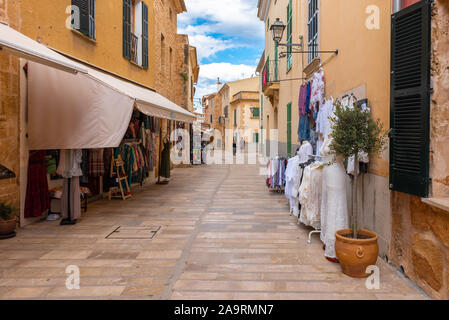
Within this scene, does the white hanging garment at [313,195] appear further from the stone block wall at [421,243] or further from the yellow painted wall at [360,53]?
the stone block wall at [421,243]

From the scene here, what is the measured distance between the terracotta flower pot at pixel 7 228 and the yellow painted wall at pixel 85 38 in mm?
3016

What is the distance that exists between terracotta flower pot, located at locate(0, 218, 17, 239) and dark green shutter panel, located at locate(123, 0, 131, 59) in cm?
584

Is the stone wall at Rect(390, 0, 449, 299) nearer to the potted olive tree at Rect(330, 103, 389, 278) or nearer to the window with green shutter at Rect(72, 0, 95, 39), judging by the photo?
the potted olive tree at Rect(330, 103, 389, 278)

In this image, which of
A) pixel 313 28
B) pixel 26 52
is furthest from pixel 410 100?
pixel 313 28

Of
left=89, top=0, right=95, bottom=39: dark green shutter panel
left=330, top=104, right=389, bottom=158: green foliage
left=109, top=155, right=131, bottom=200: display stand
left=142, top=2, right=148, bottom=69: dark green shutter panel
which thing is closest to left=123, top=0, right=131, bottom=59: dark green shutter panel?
left=142, top=2, right=148, bottom=69: dark green shutter panel

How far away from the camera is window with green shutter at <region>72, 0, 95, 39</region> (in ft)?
23.4

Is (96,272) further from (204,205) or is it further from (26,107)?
(204,205)

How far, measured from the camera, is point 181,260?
4.27 metres

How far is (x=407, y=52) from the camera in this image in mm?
3469

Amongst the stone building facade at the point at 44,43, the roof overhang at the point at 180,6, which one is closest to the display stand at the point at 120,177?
the stone building facade at the point at 44,43

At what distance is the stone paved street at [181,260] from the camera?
3.38 m

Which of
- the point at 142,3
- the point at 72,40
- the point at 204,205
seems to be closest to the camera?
the point at 72,40

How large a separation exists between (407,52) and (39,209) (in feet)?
19.4
